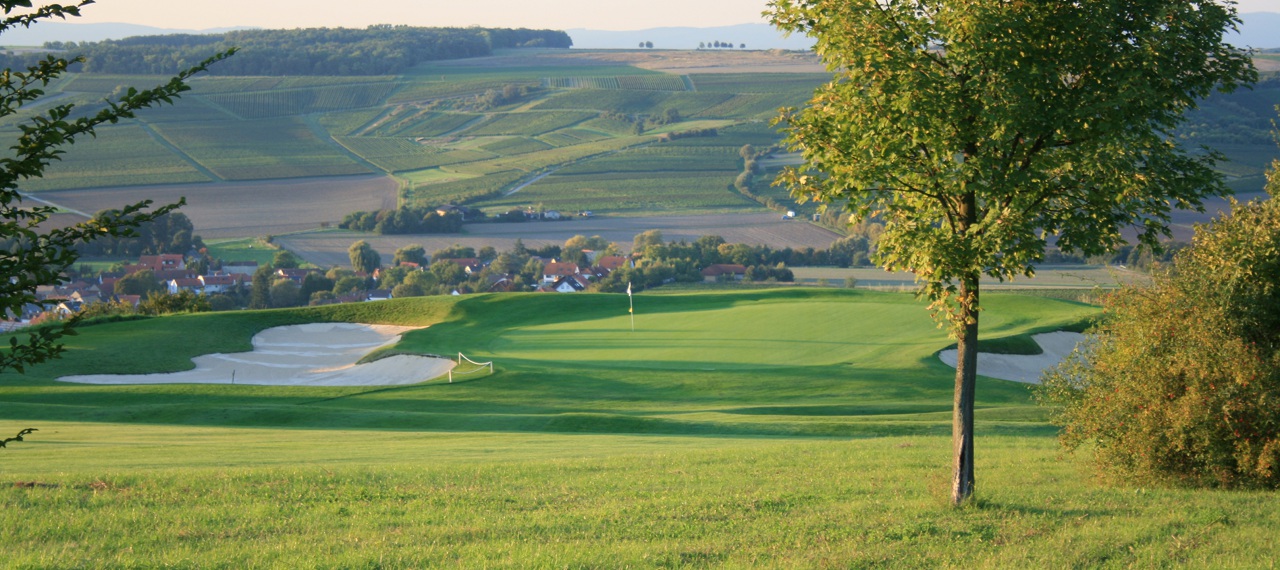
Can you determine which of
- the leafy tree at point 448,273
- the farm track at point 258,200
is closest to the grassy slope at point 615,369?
the leafy tree at point 448,273

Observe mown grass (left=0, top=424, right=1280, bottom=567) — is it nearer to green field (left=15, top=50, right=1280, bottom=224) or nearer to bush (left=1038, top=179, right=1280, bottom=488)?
bush (left=1038, top=179, right=1280, bottom=488)

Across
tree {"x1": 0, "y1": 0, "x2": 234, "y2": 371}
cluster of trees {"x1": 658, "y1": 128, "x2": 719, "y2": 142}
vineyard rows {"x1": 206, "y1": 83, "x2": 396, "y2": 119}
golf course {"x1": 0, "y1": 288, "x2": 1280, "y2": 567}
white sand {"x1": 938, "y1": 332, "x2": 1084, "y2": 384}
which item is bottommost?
white sand {"x1": 938, "y1": 332, "x2": 1084, "y2": 384}

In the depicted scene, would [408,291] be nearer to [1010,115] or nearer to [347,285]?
[347,285]

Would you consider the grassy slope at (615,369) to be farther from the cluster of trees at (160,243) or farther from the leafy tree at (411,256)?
the cluster of trees at (160,243)

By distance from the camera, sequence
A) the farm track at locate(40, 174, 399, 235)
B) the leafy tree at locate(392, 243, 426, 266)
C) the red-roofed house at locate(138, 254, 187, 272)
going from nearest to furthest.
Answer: the red-roofed house at locate(138, 254, 187, 272)
the leafy tree at locate(392, 243, 426, 266)
the farm track at locate(40, 174, 399, 235)

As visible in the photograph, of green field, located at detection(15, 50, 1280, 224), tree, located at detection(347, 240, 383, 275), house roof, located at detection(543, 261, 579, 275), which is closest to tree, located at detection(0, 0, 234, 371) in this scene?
house roof, located at detection(543, 261, 579, 275)

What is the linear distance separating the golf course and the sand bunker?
1078 millimetres

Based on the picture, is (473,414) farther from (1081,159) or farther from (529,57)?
(529,57)

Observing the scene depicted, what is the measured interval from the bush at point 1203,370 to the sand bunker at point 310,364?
73.7 feet

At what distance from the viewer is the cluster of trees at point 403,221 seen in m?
102

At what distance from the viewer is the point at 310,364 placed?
36.5m

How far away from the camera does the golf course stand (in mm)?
9336

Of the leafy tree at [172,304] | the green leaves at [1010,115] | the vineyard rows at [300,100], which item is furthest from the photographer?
the vineyard rows at [300,100]

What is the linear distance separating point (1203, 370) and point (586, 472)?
7962mm
